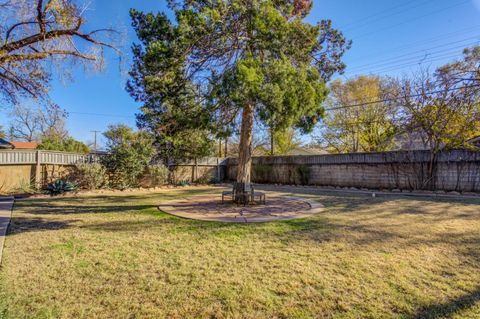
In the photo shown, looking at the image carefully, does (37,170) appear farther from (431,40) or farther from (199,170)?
(431,40)

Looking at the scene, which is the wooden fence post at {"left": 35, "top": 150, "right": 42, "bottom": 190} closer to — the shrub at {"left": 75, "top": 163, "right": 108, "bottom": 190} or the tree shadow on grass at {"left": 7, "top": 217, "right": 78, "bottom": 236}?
the shrub at {"left": 75, "top": 163, "right": 108, "bottom": 190}

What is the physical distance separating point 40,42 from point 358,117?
18063 millimetres

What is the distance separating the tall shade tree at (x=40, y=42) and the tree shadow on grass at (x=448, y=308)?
273 inches

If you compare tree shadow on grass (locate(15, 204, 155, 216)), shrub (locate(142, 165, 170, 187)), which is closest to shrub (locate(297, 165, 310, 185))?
shrub (locate(142, 165, 170, 187))

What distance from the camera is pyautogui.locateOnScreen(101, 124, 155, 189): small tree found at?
1144 centimetres

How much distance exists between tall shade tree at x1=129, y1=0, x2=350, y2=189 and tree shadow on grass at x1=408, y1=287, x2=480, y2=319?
419cm

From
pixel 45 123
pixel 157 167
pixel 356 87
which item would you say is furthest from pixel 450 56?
pixel 45 123

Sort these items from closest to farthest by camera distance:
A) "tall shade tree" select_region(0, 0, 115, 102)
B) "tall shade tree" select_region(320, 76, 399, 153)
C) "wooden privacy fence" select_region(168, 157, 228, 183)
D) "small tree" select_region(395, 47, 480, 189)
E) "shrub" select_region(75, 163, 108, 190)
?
"tall shade tree" select_region(0, 0, 115, 102), "small tree" select_region(395, 47, 480, 189), "shrub" select_region(75, 163, 108, 190), "wooden privacy fence" select_region(168, 157, 228, 183), "tall shade tree" select_region(320, 76, 399, 153)

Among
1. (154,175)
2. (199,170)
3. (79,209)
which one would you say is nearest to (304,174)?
(199,170)

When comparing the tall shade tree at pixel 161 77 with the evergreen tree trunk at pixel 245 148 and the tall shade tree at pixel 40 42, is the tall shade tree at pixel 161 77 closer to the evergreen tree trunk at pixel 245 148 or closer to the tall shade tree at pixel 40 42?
the tall shade tree at pixel 40 42

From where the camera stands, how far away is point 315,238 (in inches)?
165

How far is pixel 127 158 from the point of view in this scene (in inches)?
451

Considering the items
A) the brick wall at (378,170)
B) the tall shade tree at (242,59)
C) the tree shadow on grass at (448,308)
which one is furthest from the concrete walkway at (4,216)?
the brick wall at (378,170)

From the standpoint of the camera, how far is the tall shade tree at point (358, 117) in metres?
17.2
